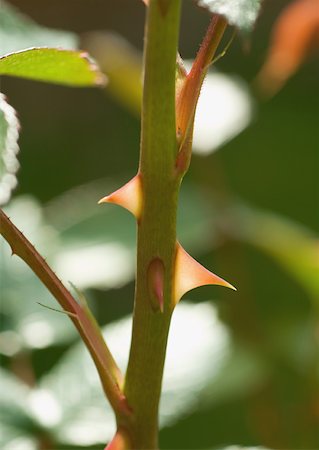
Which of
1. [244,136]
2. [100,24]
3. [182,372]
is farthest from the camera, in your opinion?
[100,24]

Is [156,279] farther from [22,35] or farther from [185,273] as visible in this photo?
[22,35]

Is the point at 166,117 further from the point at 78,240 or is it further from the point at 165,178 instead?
the point at 78,240

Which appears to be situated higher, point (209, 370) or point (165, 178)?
point (165, 178)

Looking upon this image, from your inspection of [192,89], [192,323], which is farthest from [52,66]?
[192,323]

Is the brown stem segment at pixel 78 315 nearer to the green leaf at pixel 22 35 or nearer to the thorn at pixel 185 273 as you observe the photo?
the thorn at pixel 185 273

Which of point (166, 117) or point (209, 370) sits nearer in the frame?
point (166, 117)

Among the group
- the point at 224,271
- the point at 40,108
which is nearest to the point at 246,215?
the point at 224,271

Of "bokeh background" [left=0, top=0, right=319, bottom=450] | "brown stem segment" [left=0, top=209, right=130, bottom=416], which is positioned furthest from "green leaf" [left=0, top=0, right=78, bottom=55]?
"brown stem segment" [left=0, top=209, right=130, bottom=416]
